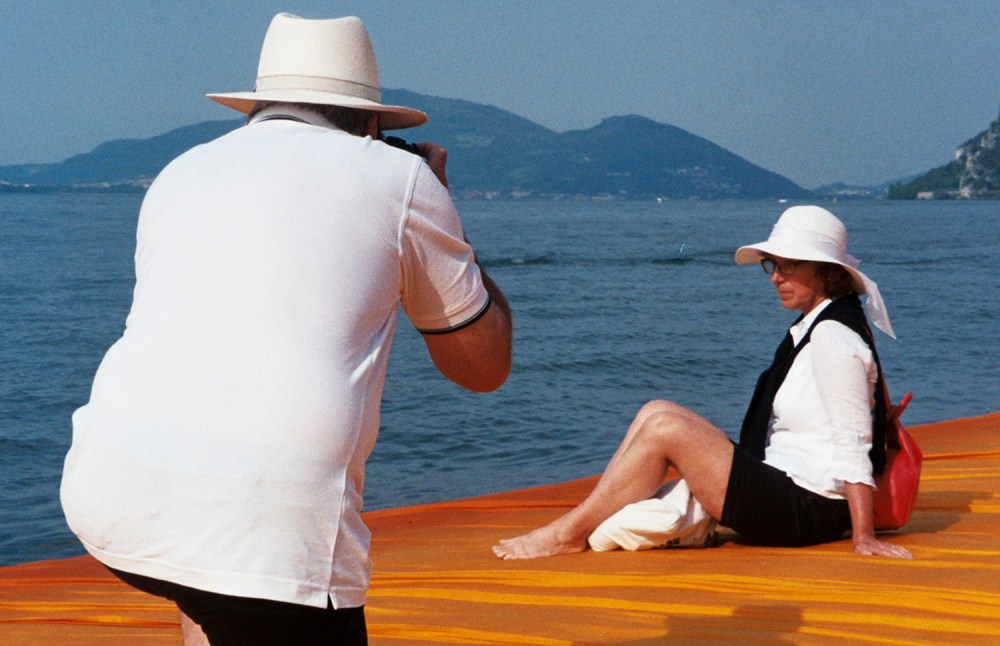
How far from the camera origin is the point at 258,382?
5.69ft

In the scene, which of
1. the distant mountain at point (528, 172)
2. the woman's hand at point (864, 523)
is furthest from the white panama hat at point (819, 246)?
the distant mountain at point (528, 172)

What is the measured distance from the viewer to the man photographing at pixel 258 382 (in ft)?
5.69

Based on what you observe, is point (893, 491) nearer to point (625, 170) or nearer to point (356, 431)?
point (356, 431)

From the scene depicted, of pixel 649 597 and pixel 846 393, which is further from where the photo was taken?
pixel 846 393

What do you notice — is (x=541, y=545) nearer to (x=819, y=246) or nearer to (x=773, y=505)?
(x=773, y=505)

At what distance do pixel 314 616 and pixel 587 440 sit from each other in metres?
8.73

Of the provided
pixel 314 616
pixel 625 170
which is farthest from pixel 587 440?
pixel 625 170

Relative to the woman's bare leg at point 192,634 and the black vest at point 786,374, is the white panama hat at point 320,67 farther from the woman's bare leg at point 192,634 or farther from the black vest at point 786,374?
the black vest at point 786,374

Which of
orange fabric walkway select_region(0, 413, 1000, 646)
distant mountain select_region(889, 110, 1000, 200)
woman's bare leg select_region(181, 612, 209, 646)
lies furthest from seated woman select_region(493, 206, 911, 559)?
distant mountain select_region(889, 110, 1000, 200)

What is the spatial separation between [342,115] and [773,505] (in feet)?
8.85

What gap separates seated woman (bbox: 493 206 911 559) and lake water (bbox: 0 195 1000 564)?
13.9 ft

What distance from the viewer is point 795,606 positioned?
3.61 meters

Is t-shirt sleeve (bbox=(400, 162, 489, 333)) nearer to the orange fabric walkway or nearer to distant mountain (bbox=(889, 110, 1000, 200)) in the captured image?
the orange fabric walkway

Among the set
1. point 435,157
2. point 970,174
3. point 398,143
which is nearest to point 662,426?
point 435,157
